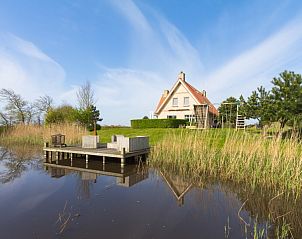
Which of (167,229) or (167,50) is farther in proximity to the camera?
(167,50)

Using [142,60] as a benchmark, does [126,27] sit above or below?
above

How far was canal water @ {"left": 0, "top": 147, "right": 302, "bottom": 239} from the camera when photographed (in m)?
3.60

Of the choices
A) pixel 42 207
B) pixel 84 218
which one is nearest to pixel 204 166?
pixel 84 218

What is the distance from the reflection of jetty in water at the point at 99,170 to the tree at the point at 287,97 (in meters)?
6.51

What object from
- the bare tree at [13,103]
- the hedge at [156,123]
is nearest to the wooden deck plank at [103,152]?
the hedge at [156,123]

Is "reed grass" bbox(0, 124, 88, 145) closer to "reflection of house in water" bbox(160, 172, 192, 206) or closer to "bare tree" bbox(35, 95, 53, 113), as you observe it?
"reflection of house in water" bbox(160, 172, 192, 206)

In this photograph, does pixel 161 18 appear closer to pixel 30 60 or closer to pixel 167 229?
pixel 30 60

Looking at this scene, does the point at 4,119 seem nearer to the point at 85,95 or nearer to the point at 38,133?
the point at 85,95

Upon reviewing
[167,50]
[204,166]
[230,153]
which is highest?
[167,50]

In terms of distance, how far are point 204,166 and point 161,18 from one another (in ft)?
20.5

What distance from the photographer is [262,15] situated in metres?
7.01

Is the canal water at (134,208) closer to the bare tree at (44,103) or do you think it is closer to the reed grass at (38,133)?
the reed grass at (38,133)

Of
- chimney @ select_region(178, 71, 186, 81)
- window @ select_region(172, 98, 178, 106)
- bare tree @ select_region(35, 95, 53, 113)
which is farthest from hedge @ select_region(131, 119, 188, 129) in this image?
bare tree @ select_region(35, 95, 53, 113)

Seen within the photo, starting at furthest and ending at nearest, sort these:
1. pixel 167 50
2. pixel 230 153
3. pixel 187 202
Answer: pixel 167 50, pixel 230 153, pixel 187 202
